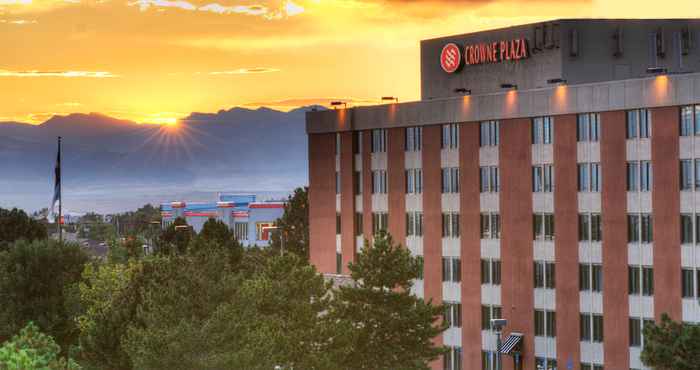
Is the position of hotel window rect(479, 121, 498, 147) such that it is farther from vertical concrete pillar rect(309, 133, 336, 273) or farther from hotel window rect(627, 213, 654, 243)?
vertical concrete pillar rect(309, 133, 336, 273)

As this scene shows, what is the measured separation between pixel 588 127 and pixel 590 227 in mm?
7426

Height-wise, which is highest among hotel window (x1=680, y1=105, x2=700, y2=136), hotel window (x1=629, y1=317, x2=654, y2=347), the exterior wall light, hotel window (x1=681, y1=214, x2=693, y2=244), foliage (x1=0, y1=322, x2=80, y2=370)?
the exterior wall light

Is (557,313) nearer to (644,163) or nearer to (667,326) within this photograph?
(644,163)

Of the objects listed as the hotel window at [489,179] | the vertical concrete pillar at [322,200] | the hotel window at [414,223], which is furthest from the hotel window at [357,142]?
the hotel window at [489,179]

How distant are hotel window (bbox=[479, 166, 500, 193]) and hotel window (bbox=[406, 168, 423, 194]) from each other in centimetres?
758

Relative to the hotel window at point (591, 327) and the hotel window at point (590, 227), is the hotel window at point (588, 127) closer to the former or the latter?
the hotel window at point (590, 227)

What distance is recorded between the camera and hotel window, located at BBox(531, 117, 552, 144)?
107312 mm

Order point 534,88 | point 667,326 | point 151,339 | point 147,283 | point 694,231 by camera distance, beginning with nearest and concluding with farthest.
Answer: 1. point 151,339
2. point 667,326
3. point 147,283
4. point 694,231
5. point 534,88

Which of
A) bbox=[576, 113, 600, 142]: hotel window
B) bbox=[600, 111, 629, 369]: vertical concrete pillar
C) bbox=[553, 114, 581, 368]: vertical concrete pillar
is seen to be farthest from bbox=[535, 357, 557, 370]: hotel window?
bbox=[576, 113, 600, 142]: hotel window

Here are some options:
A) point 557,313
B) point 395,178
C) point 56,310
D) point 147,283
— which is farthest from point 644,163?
point 56,310

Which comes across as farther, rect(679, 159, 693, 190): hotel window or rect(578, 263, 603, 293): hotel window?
rect(578, 263, 603, 293): hotel window

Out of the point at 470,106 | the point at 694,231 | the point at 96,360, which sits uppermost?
the point at 470,106

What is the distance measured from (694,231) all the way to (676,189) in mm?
3222

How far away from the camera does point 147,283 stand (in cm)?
9081
